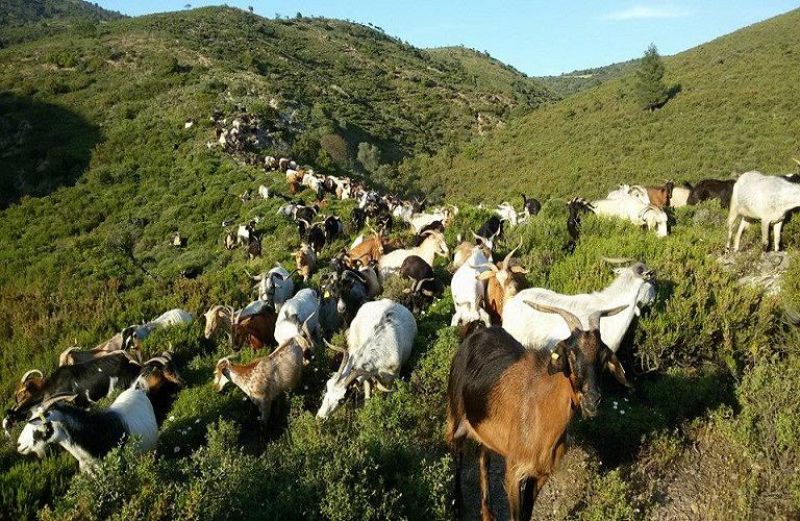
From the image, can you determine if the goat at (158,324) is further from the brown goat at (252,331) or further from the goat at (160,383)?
the brown goat at (252,331)

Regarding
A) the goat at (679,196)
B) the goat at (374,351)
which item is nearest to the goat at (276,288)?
the goat at (374,351)

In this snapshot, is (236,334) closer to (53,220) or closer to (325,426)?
(325,426)

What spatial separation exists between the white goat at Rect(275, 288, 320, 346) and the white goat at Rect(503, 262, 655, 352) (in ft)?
12.6

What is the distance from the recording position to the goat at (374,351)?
6.82m

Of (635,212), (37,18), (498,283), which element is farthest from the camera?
(37,18)

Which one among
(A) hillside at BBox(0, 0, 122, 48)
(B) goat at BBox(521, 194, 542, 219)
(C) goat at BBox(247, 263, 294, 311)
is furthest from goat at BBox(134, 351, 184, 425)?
(A) hillside at BBox(0, 0, 122, 48)

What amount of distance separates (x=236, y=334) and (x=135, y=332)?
2.56 m

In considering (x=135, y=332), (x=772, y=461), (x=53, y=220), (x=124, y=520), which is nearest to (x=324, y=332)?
(x=135, y=332)

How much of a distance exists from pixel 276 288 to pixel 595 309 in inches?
306

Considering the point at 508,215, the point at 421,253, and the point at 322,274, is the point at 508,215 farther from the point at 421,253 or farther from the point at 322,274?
the point at 322,274

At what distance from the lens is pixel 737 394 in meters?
5.80

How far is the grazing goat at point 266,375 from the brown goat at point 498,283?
331cm

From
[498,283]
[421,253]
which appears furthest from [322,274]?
[498,283]

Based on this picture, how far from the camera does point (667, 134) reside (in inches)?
1594
